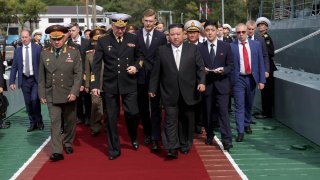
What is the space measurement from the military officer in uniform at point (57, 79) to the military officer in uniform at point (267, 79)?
3.95 metres

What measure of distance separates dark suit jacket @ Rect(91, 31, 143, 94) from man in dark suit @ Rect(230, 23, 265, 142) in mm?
1788

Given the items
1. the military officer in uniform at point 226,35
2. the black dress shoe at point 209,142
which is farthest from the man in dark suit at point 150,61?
the military officer in uniform at point 226,35

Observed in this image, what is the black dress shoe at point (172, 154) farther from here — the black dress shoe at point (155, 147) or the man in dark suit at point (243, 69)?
the man in dark suit at point (243, 69)

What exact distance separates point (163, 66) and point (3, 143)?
3.21 meters

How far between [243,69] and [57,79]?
9.57 ft

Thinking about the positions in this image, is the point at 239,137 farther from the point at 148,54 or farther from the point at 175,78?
the point at 148,54

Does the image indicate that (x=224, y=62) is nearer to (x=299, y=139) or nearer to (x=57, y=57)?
(x=299, y=139)

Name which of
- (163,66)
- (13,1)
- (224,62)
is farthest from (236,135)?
(13,1)

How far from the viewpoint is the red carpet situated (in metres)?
5.69

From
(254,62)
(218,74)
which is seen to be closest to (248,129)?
(254,62)

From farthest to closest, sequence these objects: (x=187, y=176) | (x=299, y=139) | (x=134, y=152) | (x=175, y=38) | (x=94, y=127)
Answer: (x=94, y=127) < (x=299, y=139) < (x=134, y=152) < (x=175, y=38) < (x=187, y=176)

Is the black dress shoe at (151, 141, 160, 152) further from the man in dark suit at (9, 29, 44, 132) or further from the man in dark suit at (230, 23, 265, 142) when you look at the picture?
the man in dark suit at (9, 29, 44, 132)

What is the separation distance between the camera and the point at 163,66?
254 inches

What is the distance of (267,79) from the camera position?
921 cm
